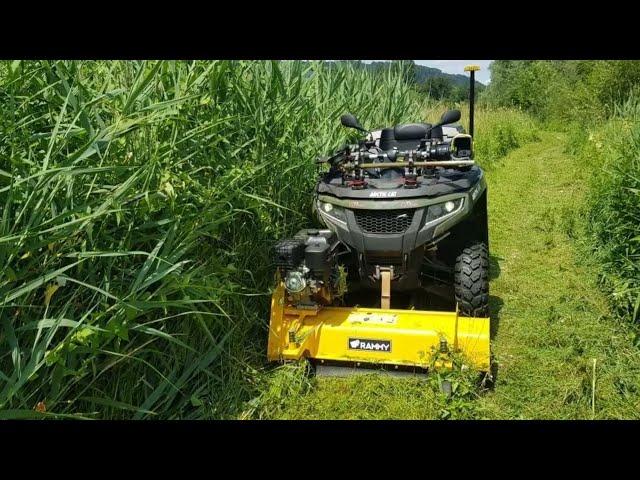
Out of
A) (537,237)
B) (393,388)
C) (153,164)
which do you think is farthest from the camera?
(537,237)

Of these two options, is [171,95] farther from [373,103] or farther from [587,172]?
[587,172]

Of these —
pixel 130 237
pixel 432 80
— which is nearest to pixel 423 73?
pixel 432 80

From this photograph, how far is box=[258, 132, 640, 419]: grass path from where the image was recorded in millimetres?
3332

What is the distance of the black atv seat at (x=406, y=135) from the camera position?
14.8 ft

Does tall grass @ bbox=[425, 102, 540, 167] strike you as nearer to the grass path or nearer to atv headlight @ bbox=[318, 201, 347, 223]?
the grass path

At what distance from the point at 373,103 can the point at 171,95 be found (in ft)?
13.9

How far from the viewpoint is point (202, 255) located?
141 inches

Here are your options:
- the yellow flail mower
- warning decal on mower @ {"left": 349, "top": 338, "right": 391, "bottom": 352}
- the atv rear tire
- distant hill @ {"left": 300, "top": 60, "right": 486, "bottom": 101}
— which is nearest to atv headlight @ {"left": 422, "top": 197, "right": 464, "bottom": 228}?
the yellow flail mower

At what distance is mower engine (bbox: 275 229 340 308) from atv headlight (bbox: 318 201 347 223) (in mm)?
159

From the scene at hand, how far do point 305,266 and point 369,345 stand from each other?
0.60 metres

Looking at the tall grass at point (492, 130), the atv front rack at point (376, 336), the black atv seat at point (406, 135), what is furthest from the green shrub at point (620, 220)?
the tall grass at point (492, 130)

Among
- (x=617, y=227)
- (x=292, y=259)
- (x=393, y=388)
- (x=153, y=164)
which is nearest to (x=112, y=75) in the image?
(x=153, y=164)

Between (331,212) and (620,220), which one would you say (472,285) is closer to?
(331,212)
